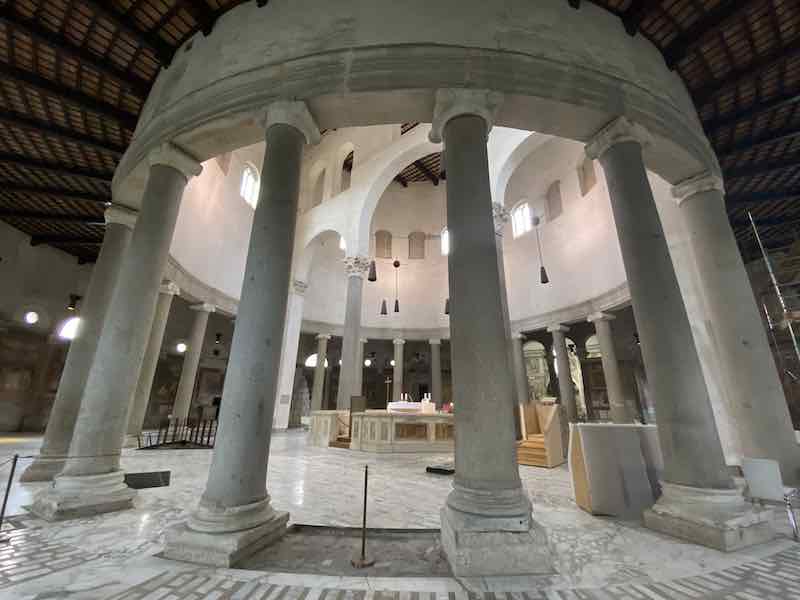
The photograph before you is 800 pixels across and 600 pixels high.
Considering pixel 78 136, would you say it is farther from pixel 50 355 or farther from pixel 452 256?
pixel 50 355

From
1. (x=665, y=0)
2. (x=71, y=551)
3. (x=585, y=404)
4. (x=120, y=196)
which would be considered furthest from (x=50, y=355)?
(x=585, y=404)

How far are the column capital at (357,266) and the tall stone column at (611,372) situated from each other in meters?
9.01

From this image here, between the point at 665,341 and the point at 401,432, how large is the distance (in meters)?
6.75

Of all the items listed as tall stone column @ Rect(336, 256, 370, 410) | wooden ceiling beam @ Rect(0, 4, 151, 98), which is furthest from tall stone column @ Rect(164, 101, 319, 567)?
tall stone column @ Rect(336, 256, 370, 410)

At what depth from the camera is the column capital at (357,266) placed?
40.8 ft

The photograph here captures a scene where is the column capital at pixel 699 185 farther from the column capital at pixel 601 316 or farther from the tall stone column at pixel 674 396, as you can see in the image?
the column capital at pixel 601 316

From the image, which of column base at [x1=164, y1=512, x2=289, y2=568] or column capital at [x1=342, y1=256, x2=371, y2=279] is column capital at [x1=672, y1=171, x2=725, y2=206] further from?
column capital at [x1=342, y1=256, x2=371, y2=279]

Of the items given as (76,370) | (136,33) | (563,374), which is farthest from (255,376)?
(563,374)

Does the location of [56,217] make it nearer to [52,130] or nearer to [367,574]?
[52,130]

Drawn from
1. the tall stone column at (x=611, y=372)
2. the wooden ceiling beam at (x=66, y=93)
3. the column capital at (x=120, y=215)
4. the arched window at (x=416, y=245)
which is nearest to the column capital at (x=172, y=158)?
the column capital at (x=120, y=215)

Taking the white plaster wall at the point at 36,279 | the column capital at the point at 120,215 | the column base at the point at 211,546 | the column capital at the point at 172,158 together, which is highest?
the white plaster wall at the point at 36,279

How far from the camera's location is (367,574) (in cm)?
239

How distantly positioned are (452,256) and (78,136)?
7971mm

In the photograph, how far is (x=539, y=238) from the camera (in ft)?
51.6
